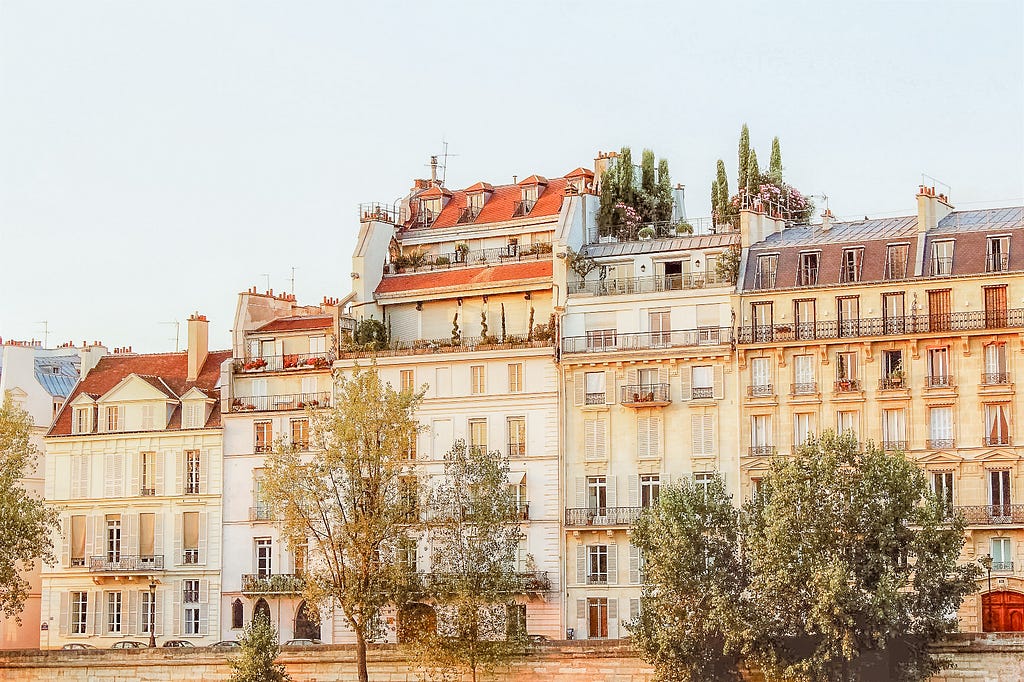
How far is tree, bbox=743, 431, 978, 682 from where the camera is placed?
210 ft

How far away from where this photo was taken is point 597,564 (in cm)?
8044

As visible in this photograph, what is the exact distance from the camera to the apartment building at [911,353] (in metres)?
74.5

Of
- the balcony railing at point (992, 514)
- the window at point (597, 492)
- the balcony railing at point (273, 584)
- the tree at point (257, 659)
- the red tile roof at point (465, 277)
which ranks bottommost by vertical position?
the tree at point (257, 659)

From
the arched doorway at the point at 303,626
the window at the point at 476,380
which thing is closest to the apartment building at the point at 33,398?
the arched doorway at the point at 303,626

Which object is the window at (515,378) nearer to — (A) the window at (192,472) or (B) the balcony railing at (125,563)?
(A) the window at (192,472)

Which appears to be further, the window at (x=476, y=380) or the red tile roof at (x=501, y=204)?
the red tile roof at (x=501, y=204)

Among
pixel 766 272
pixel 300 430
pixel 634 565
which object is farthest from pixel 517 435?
pixel 766 272

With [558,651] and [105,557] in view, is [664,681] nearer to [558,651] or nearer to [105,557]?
[558,651]

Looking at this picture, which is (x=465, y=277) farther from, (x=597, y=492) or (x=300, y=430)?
(x=597, y=492)

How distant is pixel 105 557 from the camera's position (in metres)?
87.6

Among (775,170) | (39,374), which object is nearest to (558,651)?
(775,170)

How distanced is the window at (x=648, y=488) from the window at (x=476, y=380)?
24.4ft

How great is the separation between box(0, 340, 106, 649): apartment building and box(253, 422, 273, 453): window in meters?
9.99

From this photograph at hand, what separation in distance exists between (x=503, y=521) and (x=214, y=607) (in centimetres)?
1785
